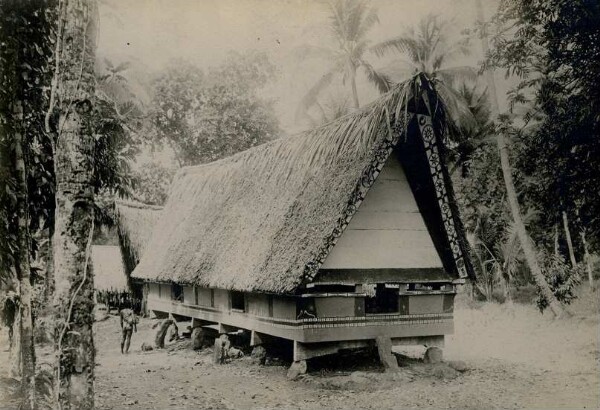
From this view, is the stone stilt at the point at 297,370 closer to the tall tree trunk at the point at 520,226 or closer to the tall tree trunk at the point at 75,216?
the tall tree trunk at the point at 75,216

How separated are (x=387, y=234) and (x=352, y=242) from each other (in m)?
0.50

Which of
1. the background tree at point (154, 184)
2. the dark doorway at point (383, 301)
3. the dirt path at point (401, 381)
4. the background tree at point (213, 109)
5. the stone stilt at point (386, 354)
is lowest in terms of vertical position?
the dirt path at point (401, 381)

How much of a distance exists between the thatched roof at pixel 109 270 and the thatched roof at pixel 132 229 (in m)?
0.35

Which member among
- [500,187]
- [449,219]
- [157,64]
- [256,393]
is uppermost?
[157,64]

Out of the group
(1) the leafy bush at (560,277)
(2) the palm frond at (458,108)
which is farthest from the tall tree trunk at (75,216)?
(1) the leafy bush at (560,277)

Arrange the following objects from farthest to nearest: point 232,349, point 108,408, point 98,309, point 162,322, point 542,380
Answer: point 98,309 < point 162,322 < point 232,349 < point 542,380 < point 108,408

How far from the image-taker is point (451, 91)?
23.7 feet

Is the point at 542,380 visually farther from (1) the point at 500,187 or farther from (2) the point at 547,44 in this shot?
(2) the point at 547,44

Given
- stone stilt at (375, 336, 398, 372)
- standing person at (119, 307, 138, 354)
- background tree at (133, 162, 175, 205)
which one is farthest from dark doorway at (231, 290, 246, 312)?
background tree at (133, 162, 175, 205)

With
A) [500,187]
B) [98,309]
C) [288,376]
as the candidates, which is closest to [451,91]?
[500,187]

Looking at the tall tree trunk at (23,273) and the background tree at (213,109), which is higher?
the background tree at (213,109)

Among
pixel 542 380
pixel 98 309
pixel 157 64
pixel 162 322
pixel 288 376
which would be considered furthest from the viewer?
pixel 98 309

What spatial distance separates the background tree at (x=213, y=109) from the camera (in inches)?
212

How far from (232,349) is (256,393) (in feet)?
6.30
